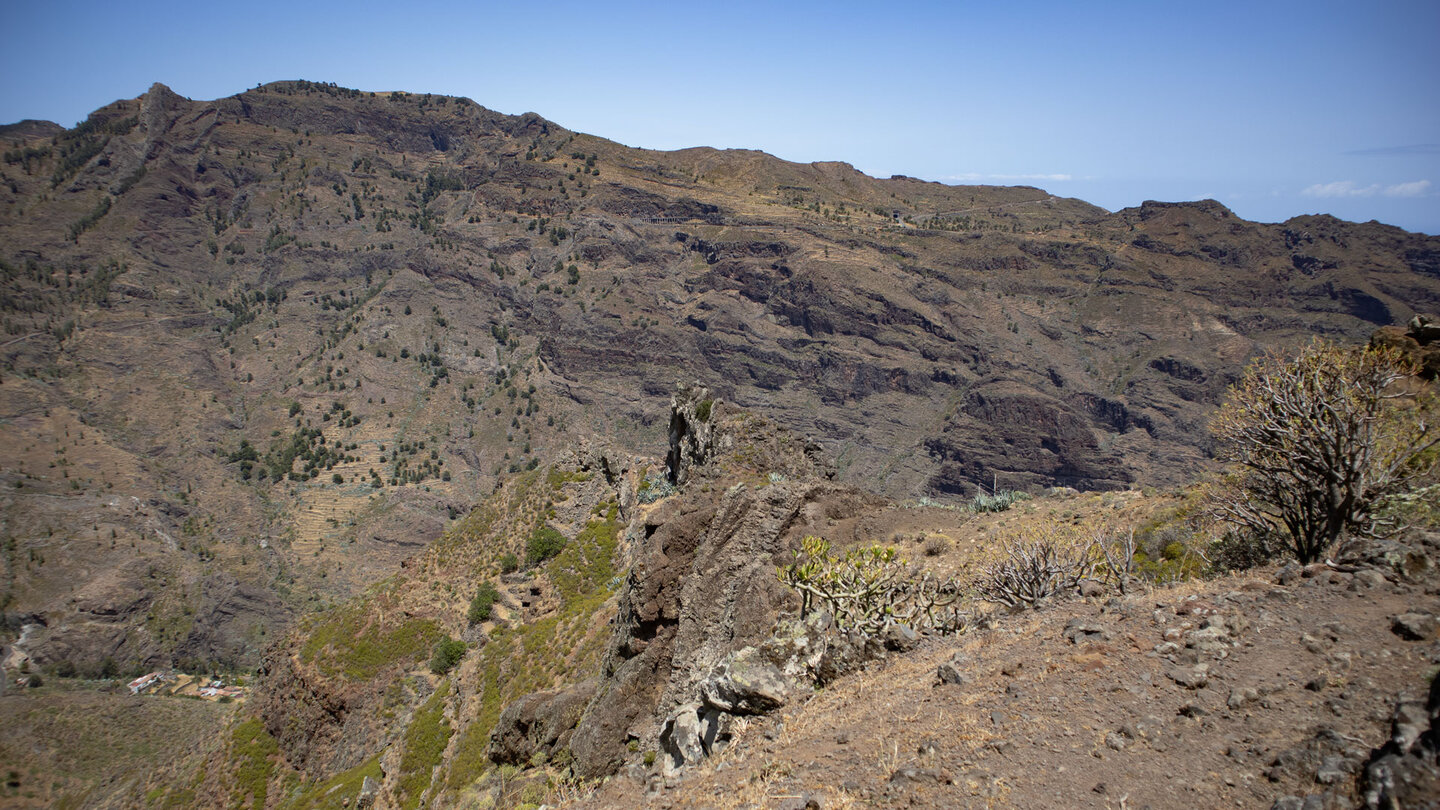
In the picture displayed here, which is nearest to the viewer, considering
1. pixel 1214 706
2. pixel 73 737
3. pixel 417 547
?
pixel 1214 706

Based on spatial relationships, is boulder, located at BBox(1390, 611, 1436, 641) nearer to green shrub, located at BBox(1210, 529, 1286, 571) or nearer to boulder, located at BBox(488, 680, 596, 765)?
green shrub, located at BBox(1210, 529, 1286, 571)

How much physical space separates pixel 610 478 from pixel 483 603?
11146 millimetres

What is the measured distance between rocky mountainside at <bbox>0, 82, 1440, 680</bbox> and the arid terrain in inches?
33.0

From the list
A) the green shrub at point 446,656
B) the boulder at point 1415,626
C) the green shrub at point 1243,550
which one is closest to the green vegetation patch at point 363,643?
the green shrub at point 446,656

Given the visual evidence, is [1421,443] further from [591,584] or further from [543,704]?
[591,584]

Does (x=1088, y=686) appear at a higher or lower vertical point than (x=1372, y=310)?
lower

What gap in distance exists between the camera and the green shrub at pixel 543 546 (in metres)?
35.8

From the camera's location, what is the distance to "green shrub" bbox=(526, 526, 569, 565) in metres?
35.8

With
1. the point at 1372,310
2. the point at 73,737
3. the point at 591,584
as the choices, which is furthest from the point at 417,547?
the point at 1372,310

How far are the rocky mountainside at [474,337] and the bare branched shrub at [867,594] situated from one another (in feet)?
303

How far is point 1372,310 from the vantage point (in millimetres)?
143000

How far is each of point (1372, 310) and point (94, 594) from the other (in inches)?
8903

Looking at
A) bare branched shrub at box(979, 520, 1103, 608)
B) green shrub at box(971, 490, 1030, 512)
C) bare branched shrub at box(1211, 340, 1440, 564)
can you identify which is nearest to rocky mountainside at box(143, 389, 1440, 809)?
bare branched shrub at box(979, 520, 1103, 608)

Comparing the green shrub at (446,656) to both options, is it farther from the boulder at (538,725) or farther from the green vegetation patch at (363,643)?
the boulder at (538,725)
